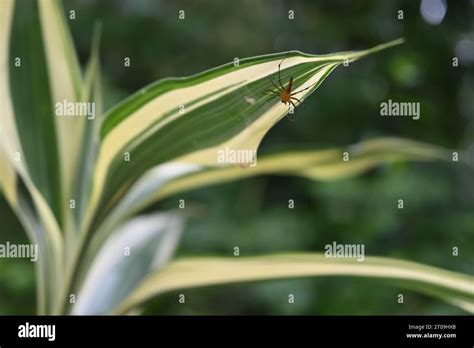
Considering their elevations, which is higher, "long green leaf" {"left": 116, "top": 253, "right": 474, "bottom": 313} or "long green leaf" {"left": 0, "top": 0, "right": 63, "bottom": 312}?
"long green leaf" {"left": 0, "top": 0, "right": 63, "bottom": 312}

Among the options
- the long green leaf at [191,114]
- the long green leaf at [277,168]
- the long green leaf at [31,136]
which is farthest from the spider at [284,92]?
the long green leaf at [31,136]

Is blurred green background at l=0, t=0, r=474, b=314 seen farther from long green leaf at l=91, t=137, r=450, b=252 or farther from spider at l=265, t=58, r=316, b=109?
spider at l=265, t=58, r=316, b=109

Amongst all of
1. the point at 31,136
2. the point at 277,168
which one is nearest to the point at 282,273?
the point at 277,168

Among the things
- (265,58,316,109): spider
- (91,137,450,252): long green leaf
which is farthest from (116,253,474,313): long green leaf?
(265,58,316,109): spider

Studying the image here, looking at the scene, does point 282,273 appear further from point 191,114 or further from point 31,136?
point 31,136

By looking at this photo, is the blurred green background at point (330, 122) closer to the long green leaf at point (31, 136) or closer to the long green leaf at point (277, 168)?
the long green leaf at point (277, 168)
